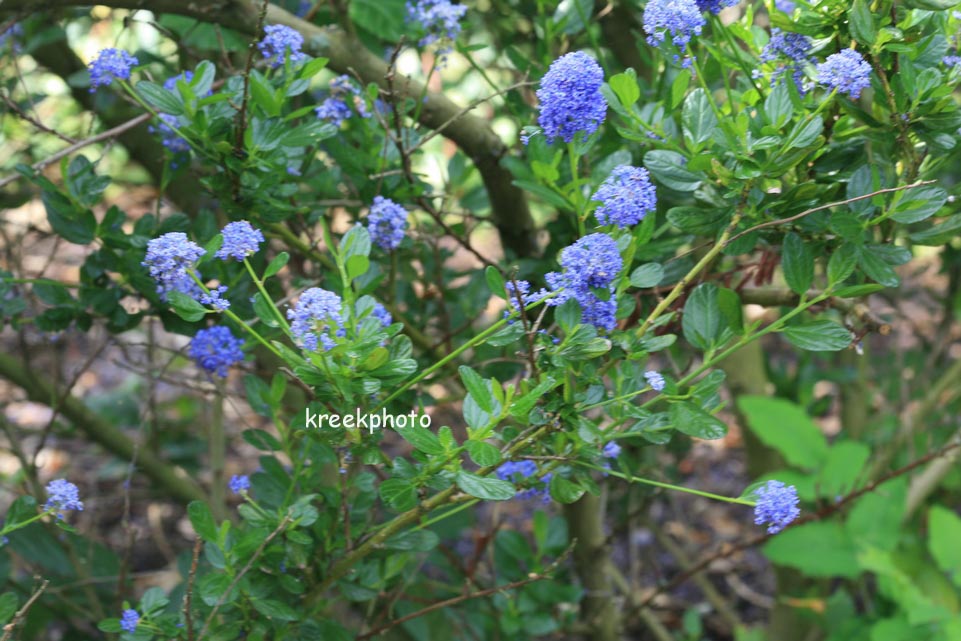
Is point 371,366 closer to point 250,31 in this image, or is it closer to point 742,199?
point 742,199

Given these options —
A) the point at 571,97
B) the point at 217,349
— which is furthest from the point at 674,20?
the point at 217,349

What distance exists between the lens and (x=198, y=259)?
1.11 metres

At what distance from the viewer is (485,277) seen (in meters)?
1.31

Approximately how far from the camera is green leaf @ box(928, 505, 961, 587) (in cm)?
213

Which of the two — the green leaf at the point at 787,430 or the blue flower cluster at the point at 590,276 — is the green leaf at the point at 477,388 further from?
the green leaf at the point at 787,430

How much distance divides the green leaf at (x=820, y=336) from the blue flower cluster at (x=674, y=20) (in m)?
0.35

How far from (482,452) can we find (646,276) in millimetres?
268

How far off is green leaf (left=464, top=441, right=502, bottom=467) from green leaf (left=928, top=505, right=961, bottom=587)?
1.49 m

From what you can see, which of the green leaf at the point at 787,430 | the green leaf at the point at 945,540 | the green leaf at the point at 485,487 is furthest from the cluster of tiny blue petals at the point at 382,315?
the green leaf at the point at 945,540

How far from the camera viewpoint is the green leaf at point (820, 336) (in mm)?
1117

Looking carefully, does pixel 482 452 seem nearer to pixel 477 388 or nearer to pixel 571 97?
pixel 477 388

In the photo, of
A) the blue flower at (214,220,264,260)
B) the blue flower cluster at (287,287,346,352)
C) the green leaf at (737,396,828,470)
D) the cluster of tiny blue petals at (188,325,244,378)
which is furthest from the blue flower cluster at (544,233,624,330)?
the green leaf at (737,396,828,470)

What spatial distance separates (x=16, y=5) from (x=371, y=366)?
0.93 m

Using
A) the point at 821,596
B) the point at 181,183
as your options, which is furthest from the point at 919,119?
the point at 821,596
